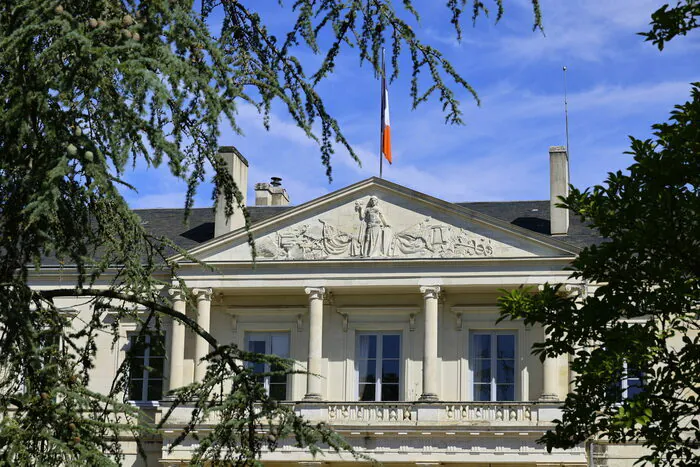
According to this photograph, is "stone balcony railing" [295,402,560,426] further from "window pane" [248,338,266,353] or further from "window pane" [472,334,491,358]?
"window pane" [248,338,266,353]

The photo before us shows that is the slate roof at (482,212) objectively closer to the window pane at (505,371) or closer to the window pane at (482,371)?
the window pane at (505,371)

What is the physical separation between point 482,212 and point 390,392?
6513mm

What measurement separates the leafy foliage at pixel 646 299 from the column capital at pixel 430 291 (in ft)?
62.0

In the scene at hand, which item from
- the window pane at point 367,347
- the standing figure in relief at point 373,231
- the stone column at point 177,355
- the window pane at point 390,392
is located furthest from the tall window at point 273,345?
the standing figure in relief at point 373,231

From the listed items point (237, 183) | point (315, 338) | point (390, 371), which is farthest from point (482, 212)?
point (237, 183)

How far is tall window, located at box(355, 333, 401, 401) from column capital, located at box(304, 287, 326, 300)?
1873 mm

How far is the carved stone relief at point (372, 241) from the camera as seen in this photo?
112 feet

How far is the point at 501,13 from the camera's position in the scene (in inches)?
305

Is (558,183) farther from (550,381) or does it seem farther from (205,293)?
(205,293)

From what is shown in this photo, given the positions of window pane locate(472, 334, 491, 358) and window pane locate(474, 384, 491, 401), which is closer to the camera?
window pane locate(474, 384, 491, 401)

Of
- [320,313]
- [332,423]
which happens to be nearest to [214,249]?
[320,313]

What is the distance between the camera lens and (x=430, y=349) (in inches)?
1312

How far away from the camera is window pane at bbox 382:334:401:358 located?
34.8 metres

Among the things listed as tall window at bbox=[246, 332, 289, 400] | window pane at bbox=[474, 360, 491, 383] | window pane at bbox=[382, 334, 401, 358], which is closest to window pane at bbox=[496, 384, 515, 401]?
window pane at bbox=[474, 360, 491, 383]
